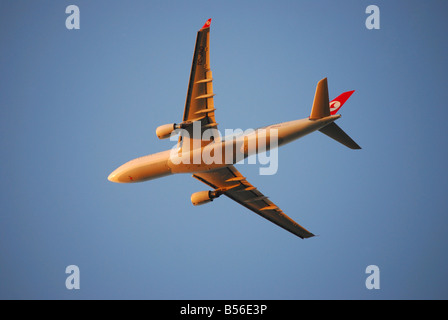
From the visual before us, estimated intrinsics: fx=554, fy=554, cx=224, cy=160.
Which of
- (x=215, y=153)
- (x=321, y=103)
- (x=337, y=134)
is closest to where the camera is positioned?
(x=321, y=103)

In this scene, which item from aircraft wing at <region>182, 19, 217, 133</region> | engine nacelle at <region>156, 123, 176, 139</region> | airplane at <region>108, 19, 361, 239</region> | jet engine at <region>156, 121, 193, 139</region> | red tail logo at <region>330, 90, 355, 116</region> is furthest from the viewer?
red tail logo at <region>330, 90, 355, 116</region>

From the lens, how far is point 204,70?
3366 cm

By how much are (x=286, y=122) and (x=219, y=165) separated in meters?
5.75

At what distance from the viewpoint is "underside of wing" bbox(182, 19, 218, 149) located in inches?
1284

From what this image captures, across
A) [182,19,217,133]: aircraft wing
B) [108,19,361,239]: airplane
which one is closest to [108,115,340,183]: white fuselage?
[108,19,361,239]: airplane

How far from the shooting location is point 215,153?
37.6 metres

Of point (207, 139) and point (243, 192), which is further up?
point (207, 139)

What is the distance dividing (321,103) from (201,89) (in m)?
7.49

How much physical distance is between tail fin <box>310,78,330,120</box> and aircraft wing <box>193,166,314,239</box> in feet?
28.7

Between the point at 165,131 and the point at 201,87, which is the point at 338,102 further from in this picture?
the point at 165,131

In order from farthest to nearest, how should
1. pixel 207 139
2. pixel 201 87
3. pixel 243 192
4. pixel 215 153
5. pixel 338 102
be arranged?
pixel 243 192 < pixel 215 153 < pixel 207 139 < pixel 338 102 < pixel 201 87

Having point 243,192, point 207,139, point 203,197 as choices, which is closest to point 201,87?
point 207,139

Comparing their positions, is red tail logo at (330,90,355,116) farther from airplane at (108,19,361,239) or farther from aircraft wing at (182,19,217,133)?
aircraft wing at (182,19,217,133)
